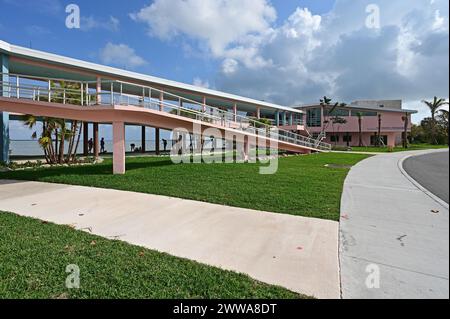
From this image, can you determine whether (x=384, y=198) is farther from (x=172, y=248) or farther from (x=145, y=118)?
(x=145, y=118)

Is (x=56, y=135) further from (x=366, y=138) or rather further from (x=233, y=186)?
(x=366, y=138)

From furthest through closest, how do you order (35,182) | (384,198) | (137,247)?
1. (35,182)
2. (384,198)
3. (137,247)

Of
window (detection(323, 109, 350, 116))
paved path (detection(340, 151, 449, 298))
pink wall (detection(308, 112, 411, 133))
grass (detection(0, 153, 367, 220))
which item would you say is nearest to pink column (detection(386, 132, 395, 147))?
pink wall (detection(308, 112, 411, 133))

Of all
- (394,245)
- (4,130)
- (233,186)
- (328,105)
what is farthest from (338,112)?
(394,245)

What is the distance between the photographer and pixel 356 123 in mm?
48312

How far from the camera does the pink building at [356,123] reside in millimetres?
46125

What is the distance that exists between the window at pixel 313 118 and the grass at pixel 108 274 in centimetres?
4988

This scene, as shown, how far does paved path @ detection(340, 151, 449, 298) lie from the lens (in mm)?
3064

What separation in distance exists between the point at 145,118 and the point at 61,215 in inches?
283

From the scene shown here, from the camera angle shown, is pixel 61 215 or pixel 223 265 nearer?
pixel 223 265

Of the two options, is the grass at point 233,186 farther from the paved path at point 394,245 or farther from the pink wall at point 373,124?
the pink wall at point 373,124

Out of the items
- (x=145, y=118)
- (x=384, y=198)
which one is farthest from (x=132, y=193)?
(x=384, y=198)

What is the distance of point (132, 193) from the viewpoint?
861 centimetres

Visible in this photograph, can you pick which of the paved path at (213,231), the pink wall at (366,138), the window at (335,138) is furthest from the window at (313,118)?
the paved path at (213,231)
